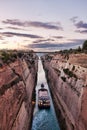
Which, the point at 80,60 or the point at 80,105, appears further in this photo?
the point at 80,60

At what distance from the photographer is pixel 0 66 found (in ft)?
88.9

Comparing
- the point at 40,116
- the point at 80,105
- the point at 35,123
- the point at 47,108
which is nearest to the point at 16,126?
the point at 80,105

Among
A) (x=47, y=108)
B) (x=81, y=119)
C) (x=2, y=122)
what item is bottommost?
(x=47, y=108)

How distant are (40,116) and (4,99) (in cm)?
1859

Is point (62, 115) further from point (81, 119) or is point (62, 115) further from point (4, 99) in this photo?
point (4, 99)

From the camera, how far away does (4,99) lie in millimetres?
22500

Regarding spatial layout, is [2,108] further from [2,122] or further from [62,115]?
[62,115]

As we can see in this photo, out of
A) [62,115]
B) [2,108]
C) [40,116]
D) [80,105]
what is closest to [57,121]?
[62,115]

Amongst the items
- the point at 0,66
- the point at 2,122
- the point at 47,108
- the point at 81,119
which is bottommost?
the point at 47,108

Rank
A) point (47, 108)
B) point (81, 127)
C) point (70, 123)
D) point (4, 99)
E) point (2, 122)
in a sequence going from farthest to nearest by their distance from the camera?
point (47, 108) < point (70, 123) < point (81, 127) < point (4, 99) < point (2, 122)

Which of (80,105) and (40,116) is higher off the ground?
(80,105)

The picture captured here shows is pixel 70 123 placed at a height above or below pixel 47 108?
above

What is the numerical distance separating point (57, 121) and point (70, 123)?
717cm

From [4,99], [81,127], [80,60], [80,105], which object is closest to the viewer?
[4,99]
